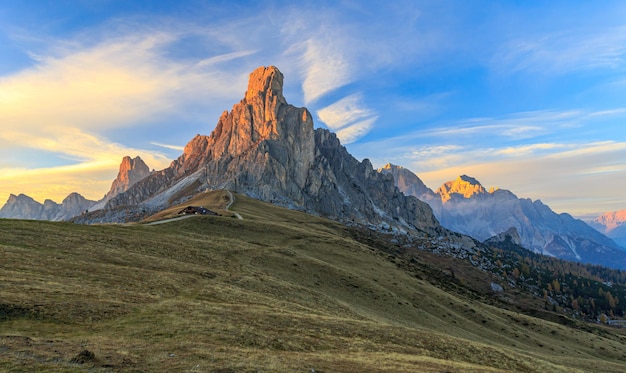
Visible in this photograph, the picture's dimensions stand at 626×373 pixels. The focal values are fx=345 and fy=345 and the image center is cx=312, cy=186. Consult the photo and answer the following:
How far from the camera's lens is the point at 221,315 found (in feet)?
99.0

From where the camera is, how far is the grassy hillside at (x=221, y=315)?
69.4 ft

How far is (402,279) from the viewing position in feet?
240

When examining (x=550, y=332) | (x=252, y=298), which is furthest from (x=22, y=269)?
(x=550, y=332)

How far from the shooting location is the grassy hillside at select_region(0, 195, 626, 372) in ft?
69.4

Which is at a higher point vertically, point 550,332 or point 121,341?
point 121,341

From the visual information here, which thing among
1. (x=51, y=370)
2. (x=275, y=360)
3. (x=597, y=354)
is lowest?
(x=597, y=354)

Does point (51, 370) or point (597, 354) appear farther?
point (597, 354)

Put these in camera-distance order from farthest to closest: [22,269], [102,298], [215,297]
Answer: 1. [215,297]
2. [22,269]
3. [102,298]

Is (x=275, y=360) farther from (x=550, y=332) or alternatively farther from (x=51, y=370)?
(x=550, y=332)

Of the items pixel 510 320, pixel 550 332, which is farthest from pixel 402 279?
pixel 550 332

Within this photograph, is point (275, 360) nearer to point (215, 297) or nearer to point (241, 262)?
point (215, 297)

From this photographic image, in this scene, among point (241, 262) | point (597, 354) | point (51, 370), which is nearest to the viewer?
point (51, 370)

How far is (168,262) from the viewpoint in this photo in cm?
4747

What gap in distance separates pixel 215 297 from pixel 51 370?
810 inches
